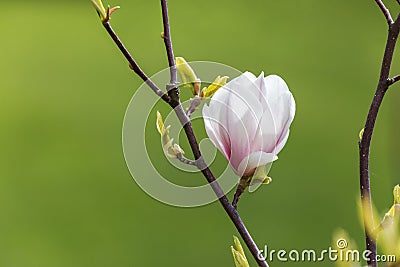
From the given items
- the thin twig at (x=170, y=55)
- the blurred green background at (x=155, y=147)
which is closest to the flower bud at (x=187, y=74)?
the thin twig at (x=170, y=55)

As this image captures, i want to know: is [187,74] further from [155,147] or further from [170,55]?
[155,147]

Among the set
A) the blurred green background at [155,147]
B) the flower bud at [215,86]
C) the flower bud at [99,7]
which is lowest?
the blurred green background at [155,147]

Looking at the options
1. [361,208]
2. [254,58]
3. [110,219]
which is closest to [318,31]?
[254,58]

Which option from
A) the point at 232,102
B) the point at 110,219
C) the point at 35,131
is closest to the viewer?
the point at 232,102

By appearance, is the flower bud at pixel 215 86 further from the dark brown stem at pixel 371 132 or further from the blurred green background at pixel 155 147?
the blurred green background at pixel 155 147

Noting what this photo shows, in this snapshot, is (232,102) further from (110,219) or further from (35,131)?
(35,131)
